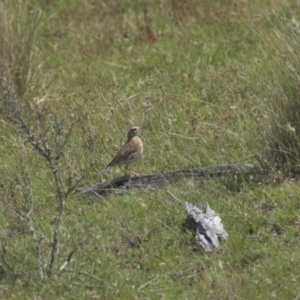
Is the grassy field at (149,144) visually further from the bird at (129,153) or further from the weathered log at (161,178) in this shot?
the bird at (129,153)

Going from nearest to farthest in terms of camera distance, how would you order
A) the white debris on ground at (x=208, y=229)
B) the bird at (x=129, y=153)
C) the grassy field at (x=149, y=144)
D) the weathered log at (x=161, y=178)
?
1. the grassy field at (x=149, y=144)
2. the white debris on ground at (x=208, y=229)
3. the weathered log at (x=161, y=178)
4. the bird at (x=129, y=153)

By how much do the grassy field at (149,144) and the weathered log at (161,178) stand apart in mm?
108

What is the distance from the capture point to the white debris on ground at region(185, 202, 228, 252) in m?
7.23

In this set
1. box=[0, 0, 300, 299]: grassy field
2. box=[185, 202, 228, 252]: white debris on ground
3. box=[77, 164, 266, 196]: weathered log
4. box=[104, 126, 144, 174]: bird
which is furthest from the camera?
box=[104, 126, 144, 174]: bird

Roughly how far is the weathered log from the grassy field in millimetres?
108

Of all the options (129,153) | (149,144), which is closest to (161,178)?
(129,153)

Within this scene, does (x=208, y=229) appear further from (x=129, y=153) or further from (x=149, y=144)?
(x=149, y=144)

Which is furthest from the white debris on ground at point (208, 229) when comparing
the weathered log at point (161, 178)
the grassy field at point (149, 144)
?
the weathered log at point (161, 178)

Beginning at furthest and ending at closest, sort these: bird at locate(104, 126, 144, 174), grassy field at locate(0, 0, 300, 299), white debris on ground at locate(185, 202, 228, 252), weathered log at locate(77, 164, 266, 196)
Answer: bird at locate(104, 126, 144, 174)
weathered log at locate(77, 164, 266, 196)
white debris on ground at locate(185, 202, 228, 252)
grassy field at locate(0, 0, 300, 299)

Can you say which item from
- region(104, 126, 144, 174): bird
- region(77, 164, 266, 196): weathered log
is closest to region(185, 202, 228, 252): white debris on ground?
region(77, 164, 266, 196): weathered log

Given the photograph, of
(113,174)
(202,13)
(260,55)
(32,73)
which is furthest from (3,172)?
(202,13)

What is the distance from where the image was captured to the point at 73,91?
11.0m

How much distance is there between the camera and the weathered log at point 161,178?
8234 mm

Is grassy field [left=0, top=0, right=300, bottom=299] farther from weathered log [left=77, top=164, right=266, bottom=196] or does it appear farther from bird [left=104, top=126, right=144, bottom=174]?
bird [left=104, top=126, right=144, bottom=174]
